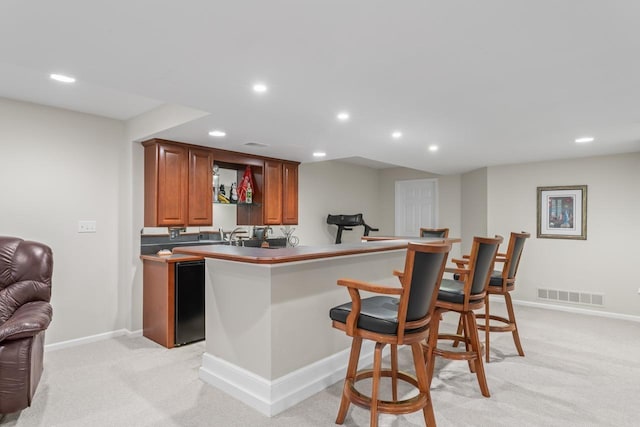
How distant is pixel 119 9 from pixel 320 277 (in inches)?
76.9

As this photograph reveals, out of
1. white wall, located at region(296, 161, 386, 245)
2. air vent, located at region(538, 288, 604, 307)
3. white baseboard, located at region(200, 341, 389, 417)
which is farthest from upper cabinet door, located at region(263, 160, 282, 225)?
air vent, located at region(538, 288, 604, 307)

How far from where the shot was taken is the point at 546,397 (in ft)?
8.25

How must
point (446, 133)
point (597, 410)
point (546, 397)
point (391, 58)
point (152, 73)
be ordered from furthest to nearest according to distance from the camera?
point (446, 133)
point (546, 397)
point (597, 410)
point (152, 73)
point (391, 58)

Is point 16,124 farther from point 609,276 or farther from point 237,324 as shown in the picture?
point 609,276

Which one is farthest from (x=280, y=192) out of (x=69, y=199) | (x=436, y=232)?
(x=69, y=199)

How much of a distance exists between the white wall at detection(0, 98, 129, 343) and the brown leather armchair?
59cm

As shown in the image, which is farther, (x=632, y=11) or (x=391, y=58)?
(x=391, y=58)

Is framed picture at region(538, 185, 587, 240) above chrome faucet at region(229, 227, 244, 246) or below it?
above

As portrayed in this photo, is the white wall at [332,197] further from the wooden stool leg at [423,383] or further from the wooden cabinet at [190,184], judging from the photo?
the wooden stool leg at [423,383]

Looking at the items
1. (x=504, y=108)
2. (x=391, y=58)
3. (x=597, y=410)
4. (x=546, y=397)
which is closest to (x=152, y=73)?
(x=391, y=58)

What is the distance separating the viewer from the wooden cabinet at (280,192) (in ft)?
16.0

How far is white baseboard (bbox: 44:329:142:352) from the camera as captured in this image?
3.43 meters

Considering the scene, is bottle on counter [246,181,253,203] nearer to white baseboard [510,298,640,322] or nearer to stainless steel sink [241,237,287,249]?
stainless steel sink [241,237,287,249]

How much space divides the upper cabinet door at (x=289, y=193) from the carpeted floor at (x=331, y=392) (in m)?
2.13
